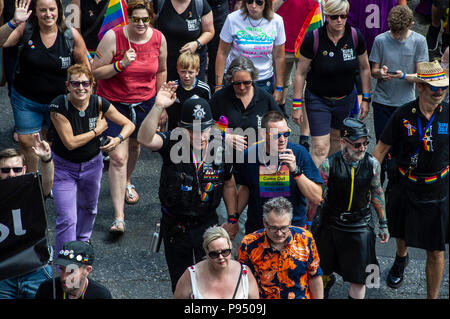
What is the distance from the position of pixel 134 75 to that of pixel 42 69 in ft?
3.10

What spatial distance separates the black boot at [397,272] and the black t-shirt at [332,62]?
196 centimetres

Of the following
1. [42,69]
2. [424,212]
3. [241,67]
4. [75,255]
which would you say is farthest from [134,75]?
[424,212]

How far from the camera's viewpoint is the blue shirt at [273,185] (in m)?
6.80

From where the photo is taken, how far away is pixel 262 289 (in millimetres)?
6289

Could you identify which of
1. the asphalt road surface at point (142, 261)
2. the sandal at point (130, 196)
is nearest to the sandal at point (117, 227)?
the asphalt road surface at point (142, 261)

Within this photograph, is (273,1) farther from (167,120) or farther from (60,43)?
(60,43)

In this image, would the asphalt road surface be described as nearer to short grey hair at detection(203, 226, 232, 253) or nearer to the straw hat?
short grey hair at detection(203, 226, 232, 253)

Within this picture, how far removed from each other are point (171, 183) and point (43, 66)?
2.28m

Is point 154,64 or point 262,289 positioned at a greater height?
point 154,64

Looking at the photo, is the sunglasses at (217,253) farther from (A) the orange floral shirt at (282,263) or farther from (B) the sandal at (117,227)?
(B) the sandal at (117,227)

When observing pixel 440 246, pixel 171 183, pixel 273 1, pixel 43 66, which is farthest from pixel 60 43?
pixel 440 246

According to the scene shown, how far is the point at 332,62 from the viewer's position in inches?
337
